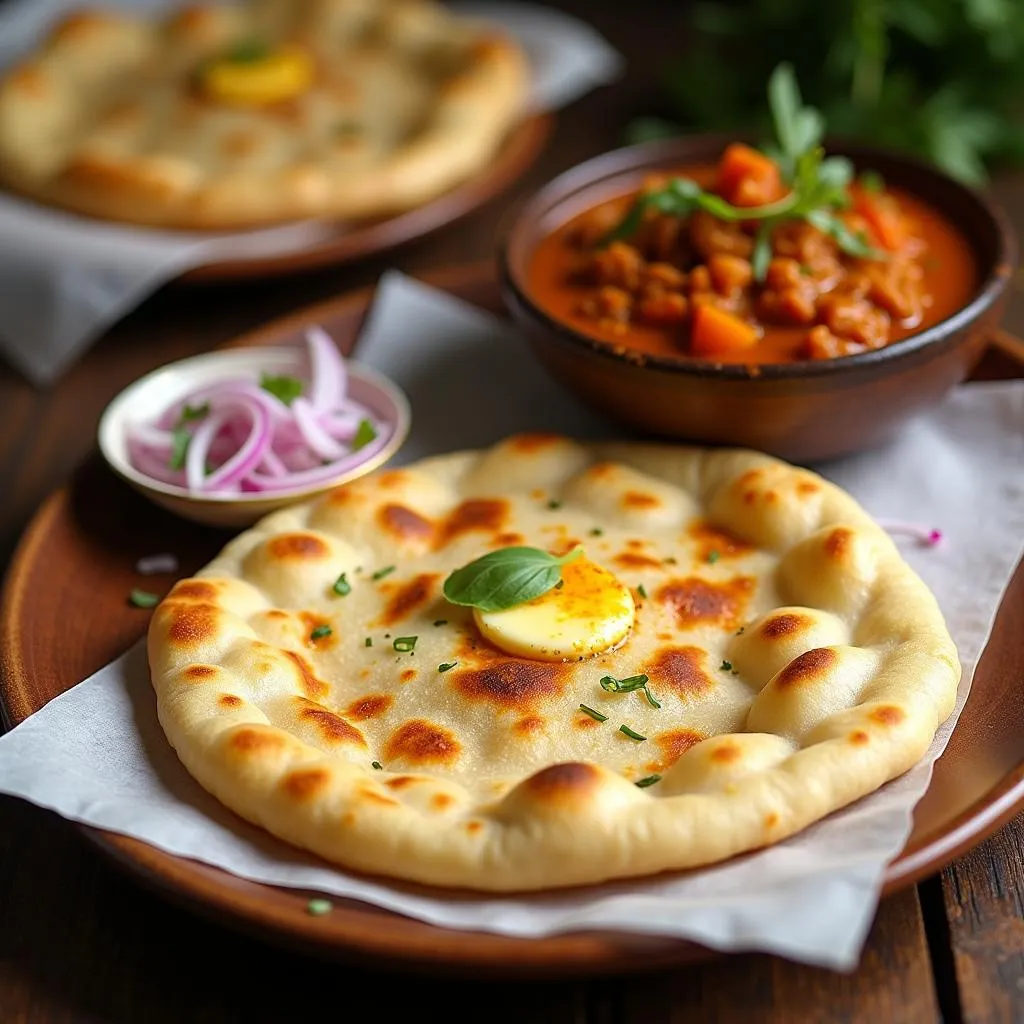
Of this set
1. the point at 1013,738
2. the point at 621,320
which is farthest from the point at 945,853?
the point at 621,320

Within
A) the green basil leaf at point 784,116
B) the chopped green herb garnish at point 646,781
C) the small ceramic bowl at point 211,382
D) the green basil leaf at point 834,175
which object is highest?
the green basil leaf at point 784,116

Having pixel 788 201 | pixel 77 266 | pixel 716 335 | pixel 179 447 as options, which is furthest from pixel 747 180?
pixel 77 266

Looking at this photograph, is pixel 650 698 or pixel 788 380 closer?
pixel 650 698

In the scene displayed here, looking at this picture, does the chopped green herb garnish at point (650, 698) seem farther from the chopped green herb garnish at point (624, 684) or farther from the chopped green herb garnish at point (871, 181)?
the chopped green herb garnish at point (871, 181)

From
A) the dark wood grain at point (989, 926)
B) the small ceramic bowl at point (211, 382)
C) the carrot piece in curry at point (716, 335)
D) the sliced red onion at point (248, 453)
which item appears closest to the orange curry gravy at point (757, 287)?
the carrot piece in curry at point (716, 335)

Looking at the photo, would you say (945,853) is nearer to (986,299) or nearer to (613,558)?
(613,558)

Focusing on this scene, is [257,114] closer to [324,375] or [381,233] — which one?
[381,233]

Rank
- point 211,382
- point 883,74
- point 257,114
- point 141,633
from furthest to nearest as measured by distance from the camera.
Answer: point 883,74, point 257,114, point 211,382, point 141,633
